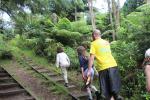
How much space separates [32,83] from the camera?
11.6 metres

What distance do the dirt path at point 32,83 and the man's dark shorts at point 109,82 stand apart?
108 inches

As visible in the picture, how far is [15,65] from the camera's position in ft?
49.8

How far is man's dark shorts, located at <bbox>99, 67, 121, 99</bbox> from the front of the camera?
7171mm

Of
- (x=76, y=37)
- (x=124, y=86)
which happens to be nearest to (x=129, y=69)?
(x=124, y=86)

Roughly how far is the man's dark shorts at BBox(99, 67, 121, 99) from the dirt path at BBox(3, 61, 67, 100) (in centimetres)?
273

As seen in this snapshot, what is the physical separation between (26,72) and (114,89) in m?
6.99

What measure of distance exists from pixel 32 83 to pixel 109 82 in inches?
200

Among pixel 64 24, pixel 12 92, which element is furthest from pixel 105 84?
pixel 64 24

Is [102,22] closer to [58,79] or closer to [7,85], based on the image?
[58,79]

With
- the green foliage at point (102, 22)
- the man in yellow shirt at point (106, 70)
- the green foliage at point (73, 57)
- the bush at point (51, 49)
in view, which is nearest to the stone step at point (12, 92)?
the green foliage at point (73, 57)

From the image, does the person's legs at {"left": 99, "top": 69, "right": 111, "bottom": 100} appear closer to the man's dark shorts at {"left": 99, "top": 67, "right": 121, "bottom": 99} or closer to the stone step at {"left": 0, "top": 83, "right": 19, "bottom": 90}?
the man's dark shorts at {"left": 99, "top": 67, "right": 121, "bottom": 99}

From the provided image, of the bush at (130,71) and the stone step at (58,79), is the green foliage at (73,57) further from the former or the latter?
the bush at (130,71)

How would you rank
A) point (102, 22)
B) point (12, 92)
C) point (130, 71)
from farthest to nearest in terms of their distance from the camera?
point (102, 22)
point (12, 92)
point (130, 71)

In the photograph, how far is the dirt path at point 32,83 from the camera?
9973 millimetres
